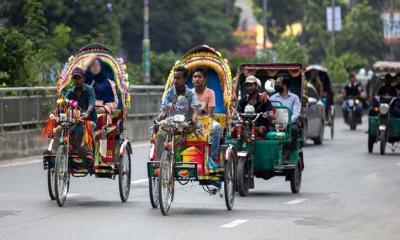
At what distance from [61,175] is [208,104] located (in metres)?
2.00

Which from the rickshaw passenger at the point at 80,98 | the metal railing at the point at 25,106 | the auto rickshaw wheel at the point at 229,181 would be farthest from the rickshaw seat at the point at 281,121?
the metal railing at the point at 25,106

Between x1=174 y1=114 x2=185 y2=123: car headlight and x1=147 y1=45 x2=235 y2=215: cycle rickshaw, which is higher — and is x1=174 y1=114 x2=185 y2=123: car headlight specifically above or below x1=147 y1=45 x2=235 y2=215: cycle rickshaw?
above

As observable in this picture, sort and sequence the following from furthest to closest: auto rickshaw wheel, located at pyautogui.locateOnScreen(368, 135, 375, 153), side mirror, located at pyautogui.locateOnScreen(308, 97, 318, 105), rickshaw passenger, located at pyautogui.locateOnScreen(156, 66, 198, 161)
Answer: side mirror, located at pyautogui.locateOnScreen(308, 97, 318, 105)
auto rickshaw wheel, located at pyautogui.locateOnScreen(368, 135, 375, 153)
rickshaw passenger, located at pyautogui.locateOnScreen(156, 66, 198, 161)

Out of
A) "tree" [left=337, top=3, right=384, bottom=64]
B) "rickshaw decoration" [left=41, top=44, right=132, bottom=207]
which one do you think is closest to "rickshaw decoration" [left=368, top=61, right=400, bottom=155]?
"rickshaw decoration" [left=41, top=44, right=132, bottom=207]

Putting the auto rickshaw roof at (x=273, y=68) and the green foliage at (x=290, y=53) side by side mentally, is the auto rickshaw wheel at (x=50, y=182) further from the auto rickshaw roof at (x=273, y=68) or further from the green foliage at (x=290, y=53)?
the green foliage at (x=290, y=53)

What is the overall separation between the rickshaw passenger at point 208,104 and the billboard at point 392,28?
71.6m

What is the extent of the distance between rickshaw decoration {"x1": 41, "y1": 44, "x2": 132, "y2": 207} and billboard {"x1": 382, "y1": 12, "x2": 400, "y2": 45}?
69786mm

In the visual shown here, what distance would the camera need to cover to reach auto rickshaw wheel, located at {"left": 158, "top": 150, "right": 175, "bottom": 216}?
613 inches

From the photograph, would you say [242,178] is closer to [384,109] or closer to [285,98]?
[285,98]

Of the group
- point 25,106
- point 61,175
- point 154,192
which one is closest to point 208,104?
point 154,192

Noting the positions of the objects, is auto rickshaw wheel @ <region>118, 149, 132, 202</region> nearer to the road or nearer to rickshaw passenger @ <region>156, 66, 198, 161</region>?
the road

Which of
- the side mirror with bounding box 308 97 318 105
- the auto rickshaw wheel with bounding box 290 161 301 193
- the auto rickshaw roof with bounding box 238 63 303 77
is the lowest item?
the auto rickshaw wheel with bounding box 290 161 301 193

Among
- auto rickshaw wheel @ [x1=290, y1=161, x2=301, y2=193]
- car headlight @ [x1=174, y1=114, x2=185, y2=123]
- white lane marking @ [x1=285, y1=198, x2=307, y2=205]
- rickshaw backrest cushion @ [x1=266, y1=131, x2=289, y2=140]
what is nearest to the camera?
car headlight @ [x1=174, y1=114, x2=185, y2=123]

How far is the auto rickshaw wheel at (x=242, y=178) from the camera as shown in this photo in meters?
18.2
